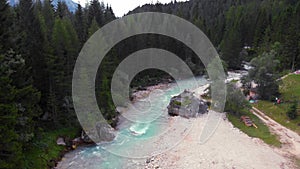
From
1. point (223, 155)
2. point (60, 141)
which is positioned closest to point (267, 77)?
point (223, 155)

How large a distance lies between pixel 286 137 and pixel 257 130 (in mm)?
3637

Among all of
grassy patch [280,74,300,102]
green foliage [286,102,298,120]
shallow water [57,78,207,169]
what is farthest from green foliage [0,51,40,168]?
grassy patch [280,74,300,102]

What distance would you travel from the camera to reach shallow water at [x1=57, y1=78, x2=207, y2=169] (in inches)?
1026

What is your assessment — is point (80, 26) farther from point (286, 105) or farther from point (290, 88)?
point (290, 88)

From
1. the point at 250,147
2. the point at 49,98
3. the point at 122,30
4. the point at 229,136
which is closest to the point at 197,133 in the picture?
the point at 229,136

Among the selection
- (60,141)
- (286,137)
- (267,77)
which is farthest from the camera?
(267,77)

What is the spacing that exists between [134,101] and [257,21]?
70.6 meters

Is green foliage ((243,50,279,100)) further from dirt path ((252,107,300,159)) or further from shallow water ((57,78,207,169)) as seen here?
shallow water ((57,78,207,169))

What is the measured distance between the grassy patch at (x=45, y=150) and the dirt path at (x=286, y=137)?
2731 centimetres

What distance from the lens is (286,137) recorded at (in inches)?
1195

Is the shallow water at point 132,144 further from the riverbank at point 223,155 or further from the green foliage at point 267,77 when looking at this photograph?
the green foliage at point 267,77

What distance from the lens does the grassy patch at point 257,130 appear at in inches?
1164

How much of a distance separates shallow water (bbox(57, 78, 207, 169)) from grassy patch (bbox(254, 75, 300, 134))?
15898mm

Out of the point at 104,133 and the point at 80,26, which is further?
the point at 80,26
